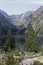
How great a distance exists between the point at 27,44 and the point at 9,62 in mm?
43024

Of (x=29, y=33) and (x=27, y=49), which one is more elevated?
(x=29, y=33)

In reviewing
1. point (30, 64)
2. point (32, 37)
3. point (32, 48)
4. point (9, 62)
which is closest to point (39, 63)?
point (30, 64)

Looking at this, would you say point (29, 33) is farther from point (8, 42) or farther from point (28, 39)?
point (8, 42)

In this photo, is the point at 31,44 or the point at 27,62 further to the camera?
the point at 31,44

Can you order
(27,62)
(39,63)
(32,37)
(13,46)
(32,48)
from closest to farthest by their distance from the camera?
(39,63)
(27,62)
(32,48)
(32,37)
(13,46)

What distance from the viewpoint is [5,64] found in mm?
23625

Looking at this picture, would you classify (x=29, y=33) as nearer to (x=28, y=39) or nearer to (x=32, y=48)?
(x=28, y=39)

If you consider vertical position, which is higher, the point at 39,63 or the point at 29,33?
the point at 29,33

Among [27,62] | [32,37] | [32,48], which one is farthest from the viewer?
[32,37]

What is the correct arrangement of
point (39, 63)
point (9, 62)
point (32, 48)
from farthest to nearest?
point (32, 48) → point (39, 63) → point (9, 62)

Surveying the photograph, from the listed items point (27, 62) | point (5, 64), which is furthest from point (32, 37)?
point (5, 64)

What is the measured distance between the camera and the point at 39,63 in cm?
2539

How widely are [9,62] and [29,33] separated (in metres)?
45.3

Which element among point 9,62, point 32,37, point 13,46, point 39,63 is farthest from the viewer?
point 13,46
